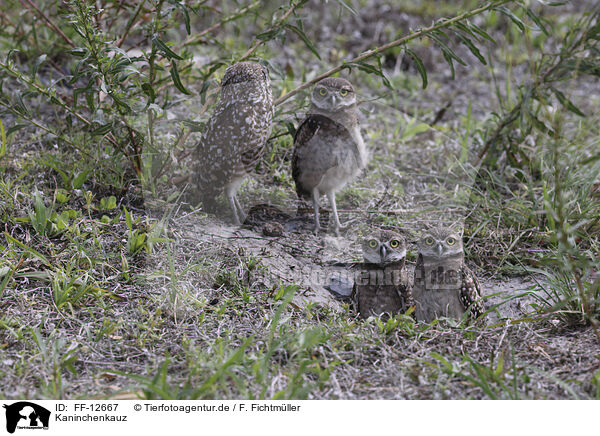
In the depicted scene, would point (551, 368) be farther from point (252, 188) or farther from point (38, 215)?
point (38, 215)

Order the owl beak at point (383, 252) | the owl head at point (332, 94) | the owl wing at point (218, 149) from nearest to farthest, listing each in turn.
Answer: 1. the owl beak at point (383, 252)
2. the owl wing at point (218, 149)
3. the owl head at point (332, 94)

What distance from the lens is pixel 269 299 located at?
2893 mm

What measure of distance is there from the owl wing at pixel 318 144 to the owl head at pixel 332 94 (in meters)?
0.12

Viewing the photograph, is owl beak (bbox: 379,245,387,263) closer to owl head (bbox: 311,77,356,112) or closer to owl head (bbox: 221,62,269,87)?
owl head (bbox: 311,77,356,112)

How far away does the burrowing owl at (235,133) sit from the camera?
→ 3492 mm

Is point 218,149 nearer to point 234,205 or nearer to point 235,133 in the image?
point 235,133

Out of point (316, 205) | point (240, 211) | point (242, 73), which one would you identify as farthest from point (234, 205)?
point (242, 73)

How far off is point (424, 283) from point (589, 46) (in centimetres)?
210

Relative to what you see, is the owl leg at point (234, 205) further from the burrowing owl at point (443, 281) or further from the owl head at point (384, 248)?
the burrowing owl at point (443, 281)

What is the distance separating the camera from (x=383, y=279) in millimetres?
3197

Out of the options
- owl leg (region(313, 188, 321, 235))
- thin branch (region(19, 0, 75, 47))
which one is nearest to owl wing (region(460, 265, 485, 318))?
owl leg (region(313, 188, 321, 235))

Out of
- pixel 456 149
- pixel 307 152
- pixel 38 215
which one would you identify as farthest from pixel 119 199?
pixel 456 149

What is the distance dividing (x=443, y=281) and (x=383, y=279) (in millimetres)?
352

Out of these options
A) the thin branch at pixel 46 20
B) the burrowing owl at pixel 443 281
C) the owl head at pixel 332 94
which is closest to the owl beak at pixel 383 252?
the burrowing owl at pixel 443 281
